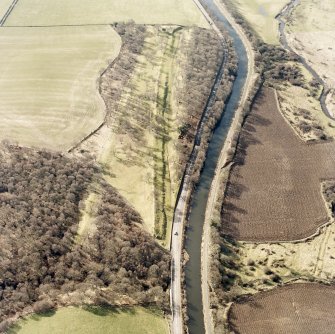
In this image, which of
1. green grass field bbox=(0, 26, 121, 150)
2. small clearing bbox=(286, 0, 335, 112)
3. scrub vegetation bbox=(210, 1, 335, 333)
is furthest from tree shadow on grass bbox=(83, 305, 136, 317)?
small clearing bbox=(286, 0, 335, 112)

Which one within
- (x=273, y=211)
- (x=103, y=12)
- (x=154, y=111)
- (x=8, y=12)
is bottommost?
(x=273, y=211)

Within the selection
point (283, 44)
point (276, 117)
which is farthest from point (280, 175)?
point (283, 44)

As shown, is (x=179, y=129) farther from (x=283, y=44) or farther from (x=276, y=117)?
(x=283, y=44)

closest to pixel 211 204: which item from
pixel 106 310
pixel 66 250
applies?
pixel 66 250

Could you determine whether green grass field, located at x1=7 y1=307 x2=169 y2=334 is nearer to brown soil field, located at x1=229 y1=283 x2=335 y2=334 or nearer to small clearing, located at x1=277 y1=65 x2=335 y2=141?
brown soil field, located at x1=229 y1=283 x2=335 y2=334

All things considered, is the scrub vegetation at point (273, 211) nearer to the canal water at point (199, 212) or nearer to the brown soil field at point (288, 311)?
the brown soil field at point (288, 311)

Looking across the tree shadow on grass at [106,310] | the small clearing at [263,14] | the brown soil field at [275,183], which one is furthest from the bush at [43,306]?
the small clearing at [263,14]

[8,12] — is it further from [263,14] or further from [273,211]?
[273,211]
